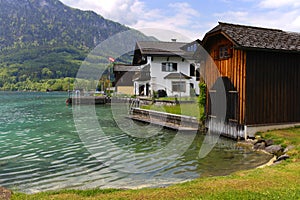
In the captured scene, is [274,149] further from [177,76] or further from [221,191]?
[177,76]

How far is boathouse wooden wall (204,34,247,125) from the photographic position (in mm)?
15695

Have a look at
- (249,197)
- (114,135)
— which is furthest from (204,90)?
(249,197)

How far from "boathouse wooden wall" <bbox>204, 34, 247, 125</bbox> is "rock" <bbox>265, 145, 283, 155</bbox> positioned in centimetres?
237

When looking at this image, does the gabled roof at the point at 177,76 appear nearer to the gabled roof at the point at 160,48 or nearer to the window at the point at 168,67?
the window at the point at 168,67

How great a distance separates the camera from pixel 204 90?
19.1 meters

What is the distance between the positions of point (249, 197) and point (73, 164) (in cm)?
819

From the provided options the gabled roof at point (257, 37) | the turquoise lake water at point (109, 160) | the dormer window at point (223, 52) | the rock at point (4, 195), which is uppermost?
the gabled roof at point (257, 37)

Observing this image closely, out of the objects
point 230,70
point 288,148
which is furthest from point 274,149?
point 230,70

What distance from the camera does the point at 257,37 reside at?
16312 millimetres

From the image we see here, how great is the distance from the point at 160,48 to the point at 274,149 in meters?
36.4

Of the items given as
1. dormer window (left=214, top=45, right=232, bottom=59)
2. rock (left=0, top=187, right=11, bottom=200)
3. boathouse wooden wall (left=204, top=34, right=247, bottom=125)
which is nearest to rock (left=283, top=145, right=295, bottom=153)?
boathouse wooden wall (left=204, top=34, right=247, bottom=125)

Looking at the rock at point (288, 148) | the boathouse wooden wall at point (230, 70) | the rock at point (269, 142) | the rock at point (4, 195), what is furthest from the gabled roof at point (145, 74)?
the rock at point (4, 195)

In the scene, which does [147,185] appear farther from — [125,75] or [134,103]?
[125,75]

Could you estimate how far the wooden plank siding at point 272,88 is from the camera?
1564cm
